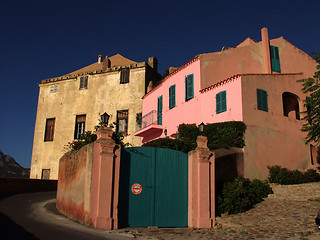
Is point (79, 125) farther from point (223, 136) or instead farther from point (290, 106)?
point (290, 106)

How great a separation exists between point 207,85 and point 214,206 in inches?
380

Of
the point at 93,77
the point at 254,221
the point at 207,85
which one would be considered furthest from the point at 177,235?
the point at 93,77

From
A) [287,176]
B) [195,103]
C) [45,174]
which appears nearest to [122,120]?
[45,174]

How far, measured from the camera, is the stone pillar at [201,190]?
10422 millimetres

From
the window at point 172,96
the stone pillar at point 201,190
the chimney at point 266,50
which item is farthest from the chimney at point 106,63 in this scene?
the stone pillar at point 201,190

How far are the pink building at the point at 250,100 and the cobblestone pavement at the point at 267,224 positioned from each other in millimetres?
2867

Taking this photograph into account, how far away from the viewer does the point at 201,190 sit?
10586mm

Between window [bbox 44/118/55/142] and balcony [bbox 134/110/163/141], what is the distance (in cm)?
933

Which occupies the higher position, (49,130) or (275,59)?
(275,59)

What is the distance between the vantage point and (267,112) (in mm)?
16828

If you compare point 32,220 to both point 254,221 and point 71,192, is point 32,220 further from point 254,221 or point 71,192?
point 254,221

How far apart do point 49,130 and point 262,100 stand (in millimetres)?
20199

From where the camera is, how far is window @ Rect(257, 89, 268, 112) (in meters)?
16.6

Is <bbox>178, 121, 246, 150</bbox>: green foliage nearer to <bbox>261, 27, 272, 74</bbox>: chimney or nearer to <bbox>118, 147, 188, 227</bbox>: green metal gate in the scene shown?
<bbox>118, 147, 188, 227</bbox>: green metal gate
